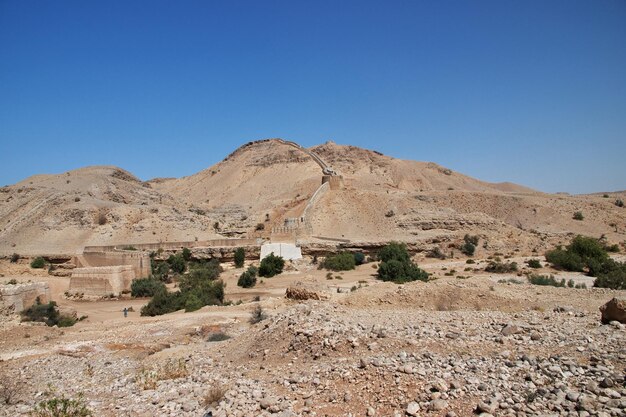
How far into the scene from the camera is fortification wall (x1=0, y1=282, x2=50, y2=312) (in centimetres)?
1270

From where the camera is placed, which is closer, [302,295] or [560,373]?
[560,373]

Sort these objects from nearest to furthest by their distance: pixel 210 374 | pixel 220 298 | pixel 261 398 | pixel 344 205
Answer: pixel 261 398 < pixel 210 374 < pixel 220 298 < pixel 344 205

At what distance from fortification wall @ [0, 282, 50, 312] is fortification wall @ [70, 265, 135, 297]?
14.3 ft

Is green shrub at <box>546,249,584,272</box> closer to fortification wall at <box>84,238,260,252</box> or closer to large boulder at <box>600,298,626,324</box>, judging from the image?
large boulder at <box>600,298,626,324</box>

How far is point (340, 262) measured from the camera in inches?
1027

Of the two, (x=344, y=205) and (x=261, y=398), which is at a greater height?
(x=344, y=205)

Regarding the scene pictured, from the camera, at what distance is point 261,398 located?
5.79 meters

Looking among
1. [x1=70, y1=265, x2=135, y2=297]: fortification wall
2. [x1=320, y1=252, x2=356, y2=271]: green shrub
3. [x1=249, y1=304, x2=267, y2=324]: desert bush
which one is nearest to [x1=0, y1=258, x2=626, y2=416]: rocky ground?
[x1=249, y1=304, x2=267, y2=324]: desert bush

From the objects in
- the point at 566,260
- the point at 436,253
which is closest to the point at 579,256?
the point at 566,260

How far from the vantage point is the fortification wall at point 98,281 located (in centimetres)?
2000

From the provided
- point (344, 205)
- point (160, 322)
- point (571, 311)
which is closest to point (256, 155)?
point (344, 205)

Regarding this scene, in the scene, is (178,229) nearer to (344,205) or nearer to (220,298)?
(344,205)

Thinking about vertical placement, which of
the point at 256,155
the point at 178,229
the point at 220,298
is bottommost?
the point at 220,298

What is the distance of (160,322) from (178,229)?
71.6 ft
